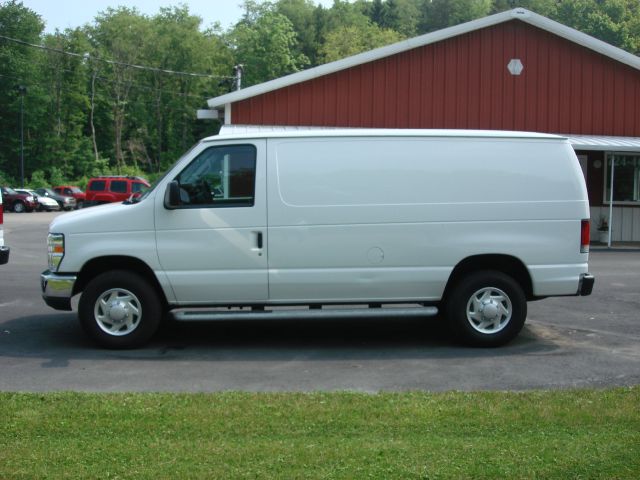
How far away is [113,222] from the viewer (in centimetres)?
823

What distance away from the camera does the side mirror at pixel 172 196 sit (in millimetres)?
8188

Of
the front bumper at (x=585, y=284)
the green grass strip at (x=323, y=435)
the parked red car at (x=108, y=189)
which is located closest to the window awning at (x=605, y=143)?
the front bumper at (x=585, y=284)

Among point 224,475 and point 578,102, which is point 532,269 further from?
point 578,102

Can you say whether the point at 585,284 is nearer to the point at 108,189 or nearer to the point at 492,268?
the point at 492,268

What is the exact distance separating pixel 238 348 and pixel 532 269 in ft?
10.3

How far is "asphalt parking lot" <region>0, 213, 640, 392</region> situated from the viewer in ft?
23.2

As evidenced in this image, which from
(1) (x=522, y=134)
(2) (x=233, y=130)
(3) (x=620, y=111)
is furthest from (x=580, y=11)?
(1) (x=522, y=134)

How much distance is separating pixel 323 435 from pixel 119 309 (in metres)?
3.67

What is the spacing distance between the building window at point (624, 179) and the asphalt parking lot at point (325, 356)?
1360 cm

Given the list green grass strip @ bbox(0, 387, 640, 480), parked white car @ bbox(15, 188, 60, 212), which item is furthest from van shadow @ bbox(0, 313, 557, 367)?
parked white car @ bbox(15, 188, 60, 212)

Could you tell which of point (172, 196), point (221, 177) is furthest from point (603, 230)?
point (172, 196)

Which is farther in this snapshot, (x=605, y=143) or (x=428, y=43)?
(x=428, y=43)

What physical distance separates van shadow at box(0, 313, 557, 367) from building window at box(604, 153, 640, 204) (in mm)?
15669

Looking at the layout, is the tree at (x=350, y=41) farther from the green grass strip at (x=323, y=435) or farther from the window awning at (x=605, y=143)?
the green grass strip at (x=323, y=435)
